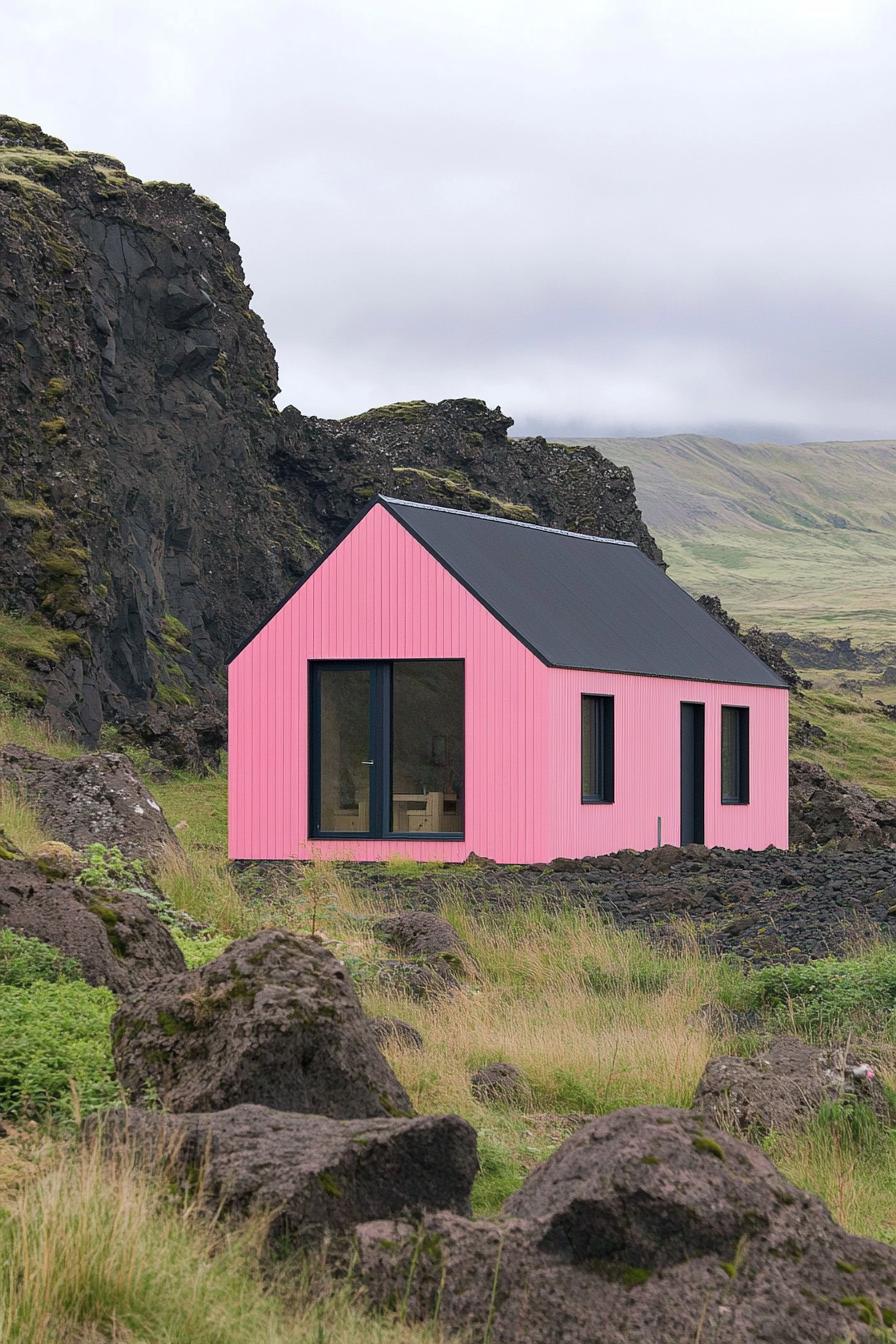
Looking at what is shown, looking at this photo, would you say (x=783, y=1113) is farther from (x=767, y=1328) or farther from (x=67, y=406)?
(x=67, y=406)

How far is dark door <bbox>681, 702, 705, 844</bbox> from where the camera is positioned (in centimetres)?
2495

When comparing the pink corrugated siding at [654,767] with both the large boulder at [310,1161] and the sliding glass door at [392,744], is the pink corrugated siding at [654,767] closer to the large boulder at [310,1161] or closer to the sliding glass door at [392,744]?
the sliding glass door at [392,744]

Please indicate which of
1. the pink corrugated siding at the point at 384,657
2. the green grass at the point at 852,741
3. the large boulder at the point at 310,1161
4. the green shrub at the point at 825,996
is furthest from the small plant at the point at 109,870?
the green grass at the point at 852,741

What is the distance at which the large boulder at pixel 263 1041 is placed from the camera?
6.16 meters

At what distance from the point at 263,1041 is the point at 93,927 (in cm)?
262

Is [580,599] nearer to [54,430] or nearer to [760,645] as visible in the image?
[54,430]

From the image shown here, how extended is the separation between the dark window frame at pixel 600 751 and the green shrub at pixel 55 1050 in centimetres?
1508

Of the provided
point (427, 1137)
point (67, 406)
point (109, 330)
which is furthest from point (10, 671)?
point (427, 1137)

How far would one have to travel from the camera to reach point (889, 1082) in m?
8.41

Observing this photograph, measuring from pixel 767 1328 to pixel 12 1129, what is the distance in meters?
3.09

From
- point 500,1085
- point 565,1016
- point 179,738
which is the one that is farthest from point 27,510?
point 500,1085

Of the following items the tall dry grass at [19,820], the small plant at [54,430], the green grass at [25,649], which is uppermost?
the small plant at [54,430]

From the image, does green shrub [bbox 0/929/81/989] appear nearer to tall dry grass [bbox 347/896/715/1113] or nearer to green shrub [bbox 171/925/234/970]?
green shrub [bbox 171/925/234/970]

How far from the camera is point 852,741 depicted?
53125 mm
